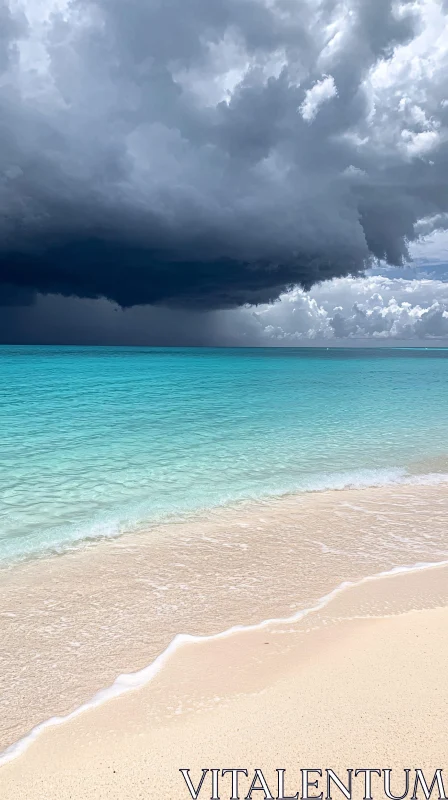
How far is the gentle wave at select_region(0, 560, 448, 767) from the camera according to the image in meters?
3.43

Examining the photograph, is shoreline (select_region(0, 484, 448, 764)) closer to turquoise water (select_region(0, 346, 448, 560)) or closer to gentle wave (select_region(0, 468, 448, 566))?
gentle wave (select_region(0, 468, 448, 566))

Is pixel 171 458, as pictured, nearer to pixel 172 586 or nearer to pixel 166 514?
pixel 166 514

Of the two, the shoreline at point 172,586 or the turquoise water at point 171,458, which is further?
the turquoise water at point 171,458

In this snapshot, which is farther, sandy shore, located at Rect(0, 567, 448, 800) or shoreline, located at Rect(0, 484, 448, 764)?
shoreline, located at Rect(0, 484, 448, 764)

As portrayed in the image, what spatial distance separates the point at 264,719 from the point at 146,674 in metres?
1.29

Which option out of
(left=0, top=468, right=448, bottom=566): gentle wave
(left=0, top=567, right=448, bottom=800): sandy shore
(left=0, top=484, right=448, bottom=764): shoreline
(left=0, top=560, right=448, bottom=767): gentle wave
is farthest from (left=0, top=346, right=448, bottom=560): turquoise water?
(left=0, top=567, right=448, bottom=800): sandy shore

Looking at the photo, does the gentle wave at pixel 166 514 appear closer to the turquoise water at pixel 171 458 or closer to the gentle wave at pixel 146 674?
the turquoise water at pixel 171 458

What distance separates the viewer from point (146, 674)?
4.21 meters

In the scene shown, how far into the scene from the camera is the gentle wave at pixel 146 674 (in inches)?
135

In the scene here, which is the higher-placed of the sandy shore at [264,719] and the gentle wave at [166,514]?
the sandy shore at [264,719]

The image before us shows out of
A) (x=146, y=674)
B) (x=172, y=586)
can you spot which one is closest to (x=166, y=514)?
(x=172, y=586)

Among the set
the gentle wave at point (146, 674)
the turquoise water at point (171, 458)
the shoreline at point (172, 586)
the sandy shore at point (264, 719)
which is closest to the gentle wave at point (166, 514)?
the turquoise water at point (171, 458)

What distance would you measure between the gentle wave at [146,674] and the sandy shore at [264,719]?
0.08 metres

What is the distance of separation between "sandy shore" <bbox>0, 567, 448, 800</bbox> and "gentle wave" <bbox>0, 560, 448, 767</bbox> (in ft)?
0.26
